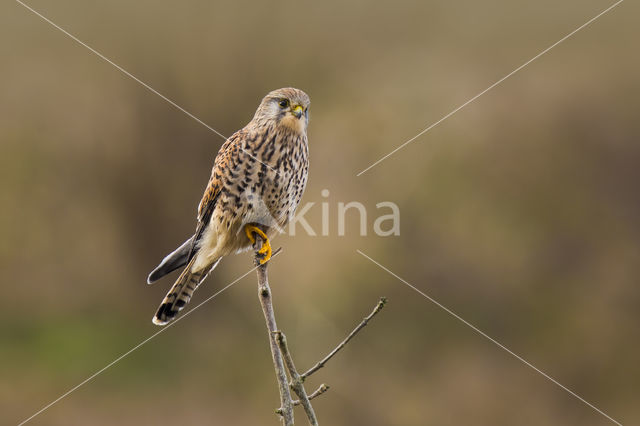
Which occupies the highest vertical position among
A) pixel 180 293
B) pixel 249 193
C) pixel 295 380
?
pixel 249 193

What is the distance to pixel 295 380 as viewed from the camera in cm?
159

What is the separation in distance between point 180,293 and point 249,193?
1.53 feet

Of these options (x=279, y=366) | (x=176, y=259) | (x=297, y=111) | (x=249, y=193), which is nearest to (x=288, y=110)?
(x=297, y=111)

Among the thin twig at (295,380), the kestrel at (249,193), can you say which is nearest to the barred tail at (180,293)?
the kestrel at (249,193)

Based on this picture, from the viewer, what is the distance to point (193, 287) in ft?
7.98

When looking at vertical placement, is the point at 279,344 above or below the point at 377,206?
below

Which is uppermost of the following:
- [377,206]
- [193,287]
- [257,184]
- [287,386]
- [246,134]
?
[377,206]

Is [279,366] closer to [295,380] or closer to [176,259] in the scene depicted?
[295,380]

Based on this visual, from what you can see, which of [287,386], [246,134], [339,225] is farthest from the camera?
[339,225]

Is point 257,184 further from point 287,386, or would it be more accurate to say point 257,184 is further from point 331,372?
point 331,372

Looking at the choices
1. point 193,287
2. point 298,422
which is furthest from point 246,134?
point 298,422

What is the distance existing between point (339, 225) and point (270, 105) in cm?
273

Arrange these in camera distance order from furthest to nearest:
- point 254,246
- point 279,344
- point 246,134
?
1. point 246,134
2. point 254,246
3. point 279,344

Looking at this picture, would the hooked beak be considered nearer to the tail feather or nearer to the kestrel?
the kestrel
